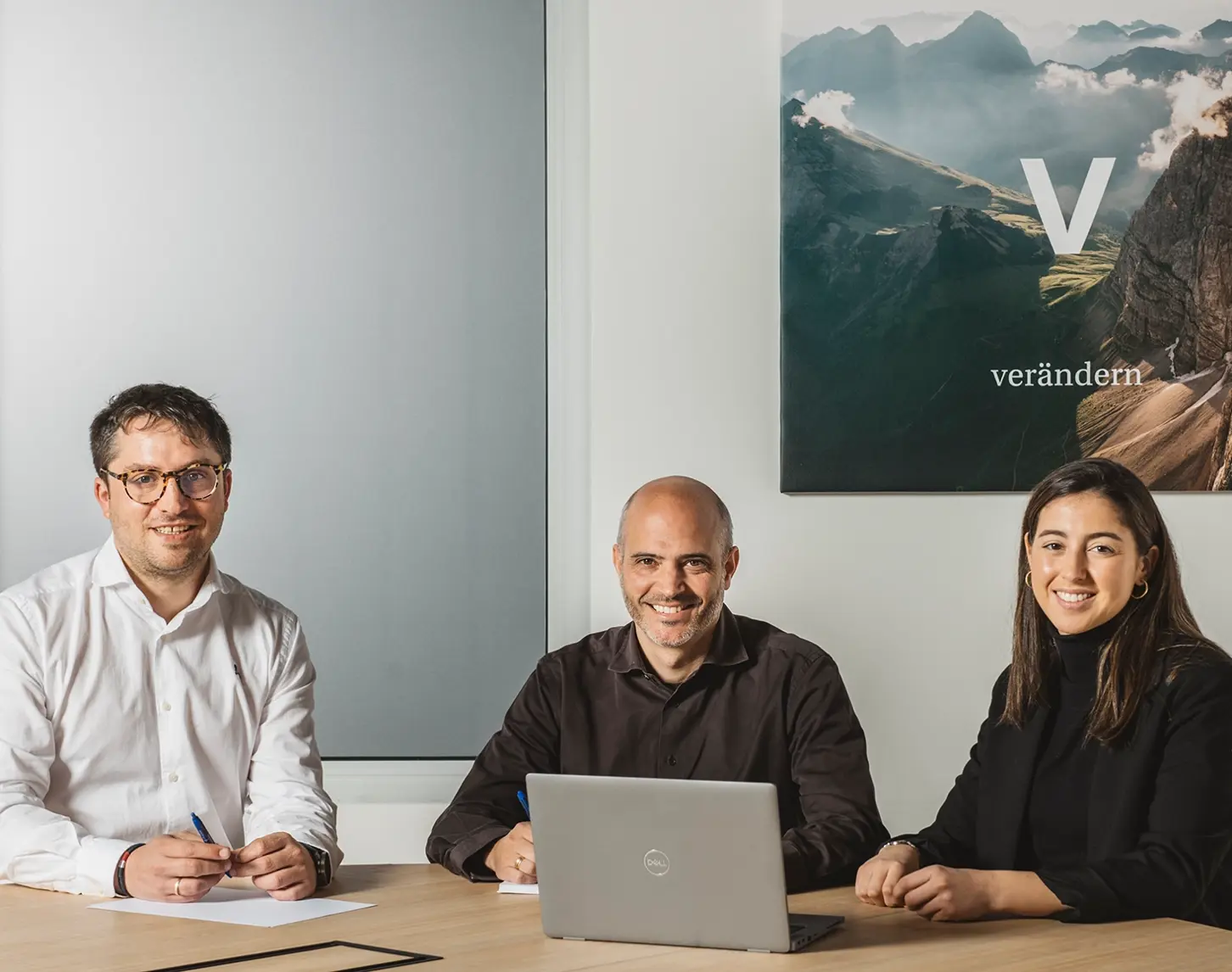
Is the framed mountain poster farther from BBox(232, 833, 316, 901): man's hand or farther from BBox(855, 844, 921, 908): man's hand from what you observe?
BBox(232, 833, 316, 901): man's hand

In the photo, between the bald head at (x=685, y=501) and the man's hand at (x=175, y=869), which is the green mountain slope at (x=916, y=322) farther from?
Answer: the man's hand at (x=175, y=869)

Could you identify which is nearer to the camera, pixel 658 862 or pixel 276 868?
pixel 658 862

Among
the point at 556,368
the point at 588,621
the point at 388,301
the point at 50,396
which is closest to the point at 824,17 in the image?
the point at 556,368

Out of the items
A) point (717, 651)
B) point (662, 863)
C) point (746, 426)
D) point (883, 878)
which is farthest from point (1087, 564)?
point (746, 426)

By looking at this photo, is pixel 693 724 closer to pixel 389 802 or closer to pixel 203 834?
pixel 203 834

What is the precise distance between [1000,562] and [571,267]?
1229mm

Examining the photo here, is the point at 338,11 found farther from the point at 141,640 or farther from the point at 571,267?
the point at 141,640

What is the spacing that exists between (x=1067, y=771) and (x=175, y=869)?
1384 millimetres

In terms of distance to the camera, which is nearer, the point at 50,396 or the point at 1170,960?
the point at 1170,960

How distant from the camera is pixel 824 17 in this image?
10.5ft

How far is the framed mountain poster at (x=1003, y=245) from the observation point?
10.3 feet

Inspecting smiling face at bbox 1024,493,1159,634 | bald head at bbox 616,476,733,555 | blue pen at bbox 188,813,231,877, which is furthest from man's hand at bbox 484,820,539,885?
smiling face at bbox 1024,493,1159,634

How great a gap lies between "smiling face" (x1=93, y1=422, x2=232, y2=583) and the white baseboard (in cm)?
115

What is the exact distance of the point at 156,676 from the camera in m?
2.41
